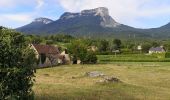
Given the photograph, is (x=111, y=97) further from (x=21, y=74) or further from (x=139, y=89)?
(x=21, y=74)

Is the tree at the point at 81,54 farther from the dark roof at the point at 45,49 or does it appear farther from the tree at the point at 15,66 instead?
the tree at the point at 15,66

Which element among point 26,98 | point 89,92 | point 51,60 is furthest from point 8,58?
point 51,60

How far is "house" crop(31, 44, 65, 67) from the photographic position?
396 ft

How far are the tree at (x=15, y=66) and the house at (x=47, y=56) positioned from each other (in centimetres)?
8918

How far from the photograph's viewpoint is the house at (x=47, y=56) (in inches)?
4751

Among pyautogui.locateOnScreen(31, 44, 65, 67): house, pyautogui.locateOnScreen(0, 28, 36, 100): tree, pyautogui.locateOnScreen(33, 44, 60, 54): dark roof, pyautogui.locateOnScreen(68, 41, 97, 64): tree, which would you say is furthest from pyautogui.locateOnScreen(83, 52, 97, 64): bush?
pyautogui.locateOnScreen(0, 28, 36, 100): tree

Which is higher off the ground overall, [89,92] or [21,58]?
[21,58]

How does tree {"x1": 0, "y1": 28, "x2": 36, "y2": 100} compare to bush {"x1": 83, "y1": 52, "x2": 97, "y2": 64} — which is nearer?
tree {"x1": 0, "y1": 28, "x2": 36, "y2": 100}

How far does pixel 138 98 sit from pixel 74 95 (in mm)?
6470

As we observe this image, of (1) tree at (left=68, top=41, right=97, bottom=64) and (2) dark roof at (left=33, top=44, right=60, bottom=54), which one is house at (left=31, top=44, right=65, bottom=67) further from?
(1) tree at (left=68, top=41, right=97, bottom=64)

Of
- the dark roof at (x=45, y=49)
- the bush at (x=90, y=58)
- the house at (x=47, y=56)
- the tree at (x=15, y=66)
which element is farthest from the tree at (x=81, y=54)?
the tree at (x=15, y=66)

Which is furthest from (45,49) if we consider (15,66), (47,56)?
(15,66)

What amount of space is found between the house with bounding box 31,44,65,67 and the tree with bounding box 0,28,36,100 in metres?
89.2

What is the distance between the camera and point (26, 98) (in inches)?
1101
